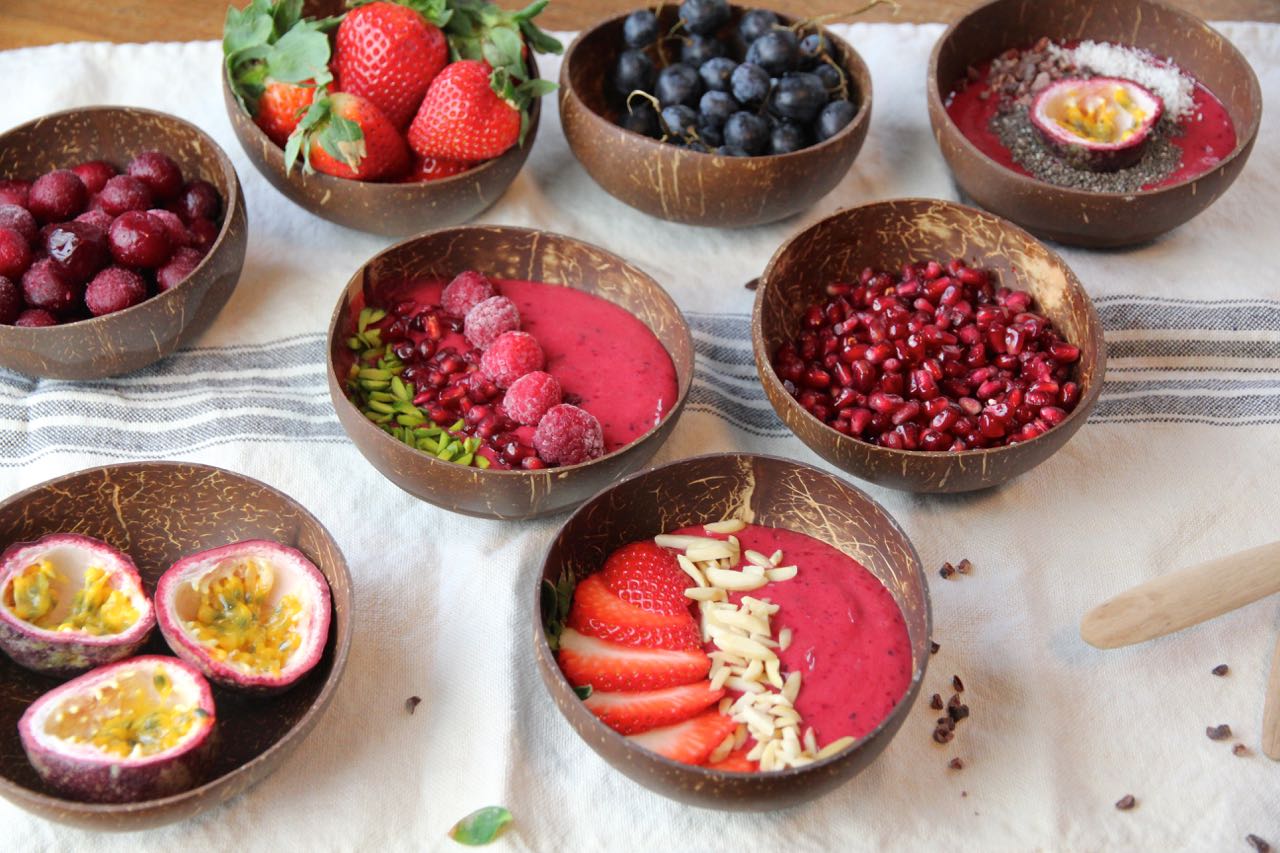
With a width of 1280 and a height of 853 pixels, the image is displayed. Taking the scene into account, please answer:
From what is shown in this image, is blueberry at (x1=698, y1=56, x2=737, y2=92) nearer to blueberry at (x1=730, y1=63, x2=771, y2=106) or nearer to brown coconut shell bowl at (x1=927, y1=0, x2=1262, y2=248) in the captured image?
blueberry at (x1=730, y1=63, x2=771, y2=106)

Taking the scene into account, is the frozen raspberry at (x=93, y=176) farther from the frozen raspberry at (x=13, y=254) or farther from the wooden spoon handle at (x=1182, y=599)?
the wooden spoon handle at (x=1182, y=599)

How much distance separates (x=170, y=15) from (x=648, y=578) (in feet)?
4.90

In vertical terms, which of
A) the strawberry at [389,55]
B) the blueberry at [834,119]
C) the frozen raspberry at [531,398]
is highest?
the strawberry at [389,55]

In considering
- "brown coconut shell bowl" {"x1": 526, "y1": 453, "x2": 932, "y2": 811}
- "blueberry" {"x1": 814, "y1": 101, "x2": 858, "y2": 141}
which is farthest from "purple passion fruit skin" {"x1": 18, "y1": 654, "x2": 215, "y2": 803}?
"blueberry" {"x1": 814, "y1": 101, "x2": 858, "y2": 141}

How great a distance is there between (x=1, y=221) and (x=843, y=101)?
115 cm

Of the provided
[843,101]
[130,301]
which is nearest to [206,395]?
[130,301]

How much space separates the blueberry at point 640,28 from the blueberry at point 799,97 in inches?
9.2

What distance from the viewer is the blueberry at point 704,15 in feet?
6.48

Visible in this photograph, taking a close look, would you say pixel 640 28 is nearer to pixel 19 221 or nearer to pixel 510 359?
pixel 510 359

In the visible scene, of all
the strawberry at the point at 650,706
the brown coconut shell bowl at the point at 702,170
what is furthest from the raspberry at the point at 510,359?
the strawberry at the point at 650,706

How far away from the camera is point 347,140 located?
1.71 metres

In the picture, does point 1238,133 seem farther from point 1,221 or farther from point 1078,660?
point 1,221

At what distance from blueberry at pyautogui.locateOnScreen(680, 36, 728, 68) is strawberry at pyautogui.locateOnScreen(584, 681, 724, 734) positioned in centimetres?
104

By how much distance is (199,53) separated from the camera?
7.09 ft
